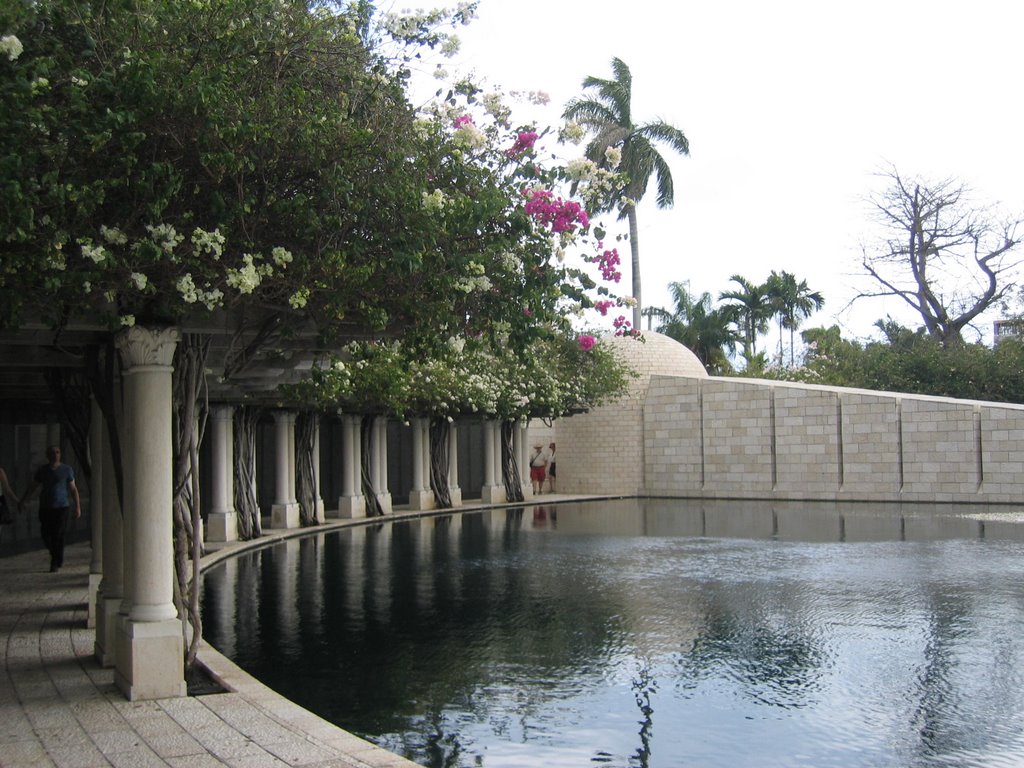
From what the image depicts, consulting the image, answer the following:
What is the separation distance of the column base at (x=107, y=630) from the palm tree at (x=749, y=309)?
49.2 meters

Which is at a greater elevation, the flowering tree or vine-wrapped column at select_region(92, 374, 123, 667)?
the flowering tree

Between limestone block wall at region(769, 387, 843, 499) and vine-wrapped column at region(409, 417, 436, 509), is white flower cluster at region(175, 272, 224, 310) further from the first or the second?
limestone block wall at region(769, 387, 843, 499)

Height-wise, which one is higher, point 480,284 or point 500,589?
point 480,284

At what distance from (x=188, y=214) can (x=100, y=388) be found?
2.22 meters

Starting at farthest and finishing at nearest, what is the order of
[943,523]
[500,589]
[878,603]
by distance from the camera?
[943,523]
[500,589]
[878,603]

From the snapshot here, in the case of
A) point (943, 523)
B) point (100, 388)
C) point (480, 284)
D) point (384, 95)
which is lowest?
point (943, 523)

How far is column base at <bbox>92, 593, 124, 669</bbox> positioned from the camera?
765 centimetres

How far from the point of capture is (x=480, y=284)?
7.03 m

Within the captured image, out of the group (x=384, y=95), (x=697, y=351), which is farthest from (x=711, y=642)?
(x=697, y=351)

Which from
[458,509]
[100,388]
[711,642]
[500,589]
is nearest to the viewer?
[100,388]

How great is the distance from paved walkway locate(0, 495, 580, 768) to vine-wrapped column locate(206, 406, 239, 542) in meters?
9.58

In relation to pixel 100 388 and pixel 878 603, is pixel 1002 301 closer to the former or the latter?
pixel 878 603

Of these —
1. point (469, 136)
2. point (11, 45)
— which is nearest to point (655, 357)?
point (469, 136)

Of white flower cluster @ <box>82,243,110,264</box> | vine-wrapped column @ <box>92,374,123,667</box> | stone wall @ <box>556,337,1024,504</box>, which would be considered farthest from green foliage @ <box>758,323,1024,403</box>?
white flower cluster @ <box>82,243,110,264</box>
